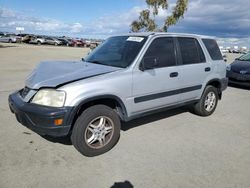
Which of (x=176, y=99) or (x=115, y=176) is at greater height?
(x=176, y=99)

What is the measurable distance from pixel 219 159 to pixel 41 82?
112 inches

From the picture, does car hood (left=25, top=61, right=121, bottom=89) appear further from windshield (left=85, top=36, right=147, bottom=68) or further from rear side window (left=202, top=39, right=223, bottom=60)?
rear side window (left=202, top=39, right=223, bottom=60)

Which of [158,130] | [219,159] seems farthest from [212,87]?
[219,159]

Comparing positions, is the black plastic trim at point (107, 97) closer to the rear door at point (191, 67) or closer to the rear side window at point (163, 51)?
the rear side window at point (163, 51)

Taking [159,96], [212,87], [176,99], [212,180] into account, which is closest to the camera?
[212,180]

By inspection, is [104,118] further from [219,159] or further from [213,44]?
[213,44]

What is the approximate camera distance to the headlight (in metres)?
3.28

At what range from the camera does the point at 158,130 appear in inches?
186

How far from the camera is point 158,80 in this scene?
4.24 meters

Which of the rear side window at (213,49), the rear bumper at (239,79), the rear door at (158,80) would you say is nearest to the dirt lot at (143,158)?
the rear door at (158,80)

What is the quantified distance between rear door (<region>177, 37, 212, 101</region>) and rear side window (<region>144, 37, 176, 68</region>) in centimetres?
22

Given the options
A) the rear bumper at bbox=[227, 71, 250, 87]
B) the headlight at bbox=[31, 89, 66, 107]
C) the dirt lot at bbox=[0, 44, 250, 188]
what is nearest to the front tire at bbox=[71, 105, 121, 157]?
the dirt lot at bbox=[0, 44, 250, 188]

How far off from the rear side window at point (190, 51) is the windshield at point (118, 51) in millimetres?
971

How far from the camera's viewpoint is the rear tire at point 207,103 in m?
5.49
